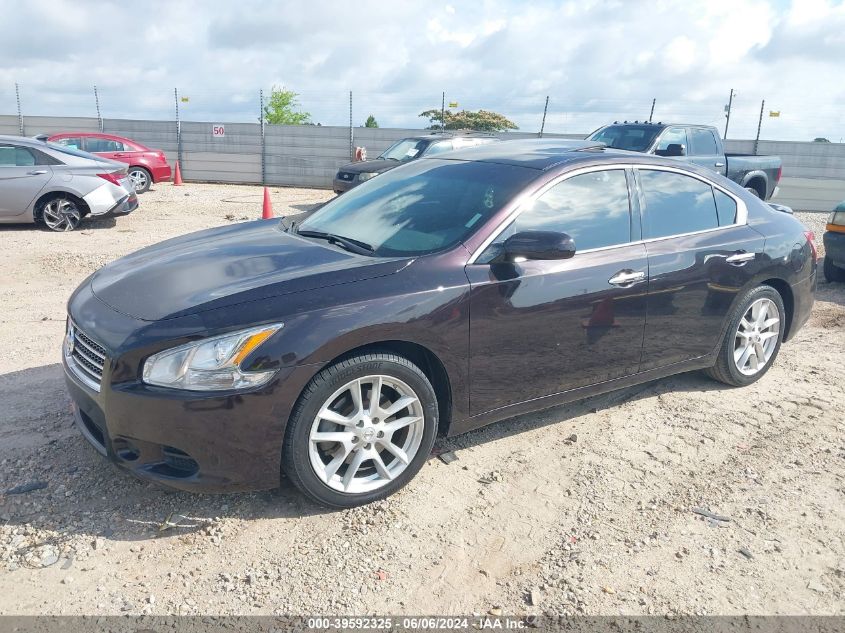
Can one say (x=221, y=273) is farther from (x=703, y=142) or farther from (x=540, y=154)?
(x=703, y=142)

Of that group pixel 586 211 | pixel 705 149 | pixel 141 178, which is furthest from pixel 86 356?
pixel 141 178

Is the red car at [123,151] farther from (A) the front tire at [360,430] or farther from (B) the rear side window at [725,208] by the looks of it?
(A) the front tire at [360,430]

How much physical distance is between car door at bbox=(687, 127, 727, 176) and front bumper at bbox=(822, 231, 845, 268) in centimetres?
441

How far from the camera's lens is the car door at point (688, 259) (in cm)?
417

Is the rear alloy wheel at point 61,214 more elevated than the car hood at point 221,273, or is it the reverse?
the car hood at point 221,273

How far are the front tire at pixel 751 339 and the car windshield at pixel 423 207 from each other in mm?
1901

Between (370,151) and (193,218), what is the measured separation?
10.5 m

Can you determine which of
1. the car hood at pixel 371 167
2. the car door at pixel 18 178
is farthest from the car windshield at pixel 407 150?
the car door at pixel 18 178

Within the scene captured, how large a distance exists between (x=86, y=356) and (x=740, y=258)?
3906mm

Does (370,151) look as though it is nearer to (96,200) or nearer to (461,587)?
(96,200)

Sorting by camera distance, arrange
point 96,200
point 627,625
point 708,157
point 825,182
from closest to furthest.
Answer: point 627,625
point 96,200
point 708,157
point 825,182

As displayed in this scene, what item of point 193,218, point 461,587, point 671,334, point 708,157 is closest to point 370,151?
point 193,218

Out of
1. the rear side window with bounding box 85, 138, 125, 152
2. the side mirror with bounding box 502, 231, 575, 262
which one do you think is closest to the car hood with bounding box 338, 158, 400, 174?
the rear side window with bounding box 85, 138, 125, 152

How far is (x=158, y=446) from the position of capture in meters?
2.98
